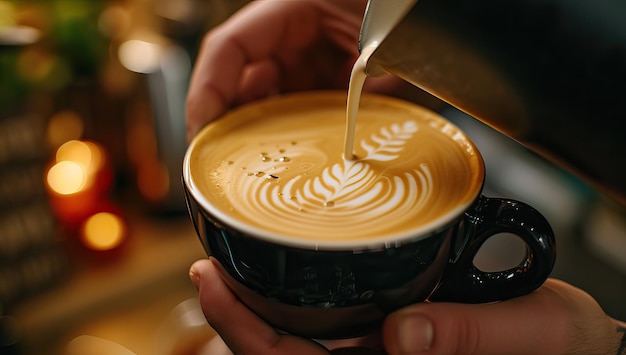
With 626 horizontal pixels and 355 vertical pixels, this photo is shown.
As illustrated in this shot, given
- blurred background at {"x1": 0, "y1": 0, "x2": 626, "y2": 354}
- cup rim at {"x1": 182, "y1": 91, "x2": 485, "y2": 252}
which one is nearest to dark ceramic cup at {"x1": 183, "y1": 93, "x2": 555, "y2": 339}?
cup rim at {"x1": 182, "y1": 91, "x2": 485, "y2": 252}

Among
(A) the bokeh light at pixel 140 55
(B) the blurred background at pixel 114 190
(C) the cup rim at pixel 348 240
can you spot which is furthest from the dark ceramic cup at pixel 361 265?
(A) the bokeh light at pixel 140 55

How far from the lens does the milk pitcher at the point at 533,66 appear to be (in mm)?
429

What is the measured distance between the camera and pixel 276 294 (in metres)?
0.50

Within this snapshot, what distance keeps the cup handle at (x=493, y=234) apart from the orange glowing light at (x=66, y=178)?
0.79 metres

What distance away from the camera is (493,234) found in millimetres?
552

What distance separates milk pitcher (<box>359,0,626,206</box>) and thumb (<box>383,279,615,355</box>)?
0.51 ft

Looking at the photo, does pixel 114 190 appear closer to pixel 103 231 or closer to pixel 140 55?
pixel 103 231

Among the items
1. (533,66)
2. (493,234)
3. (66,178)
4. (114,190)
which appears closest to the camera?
(533,66)

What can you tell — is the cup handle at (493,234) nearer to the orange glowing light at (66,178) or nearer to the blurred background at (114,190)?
the blurred background at (114,190)

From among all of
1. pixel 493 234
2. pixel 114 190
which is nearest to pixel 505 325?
pixel 493 234

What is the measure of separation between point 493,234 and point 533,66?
0.56 ft

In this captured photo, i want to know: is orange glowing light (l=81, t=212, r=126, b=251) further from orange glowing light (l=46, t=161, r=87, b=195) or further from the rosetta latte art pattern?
the rosetta latte art pattern

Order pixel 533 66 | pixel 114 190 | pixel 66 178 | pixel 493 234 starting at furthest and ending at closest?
pixel 114 190 → pixel 66 178 → pixel 493 234 → pixel 533 66

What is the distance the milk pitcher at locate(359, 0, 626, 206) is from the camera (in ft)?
1.41
